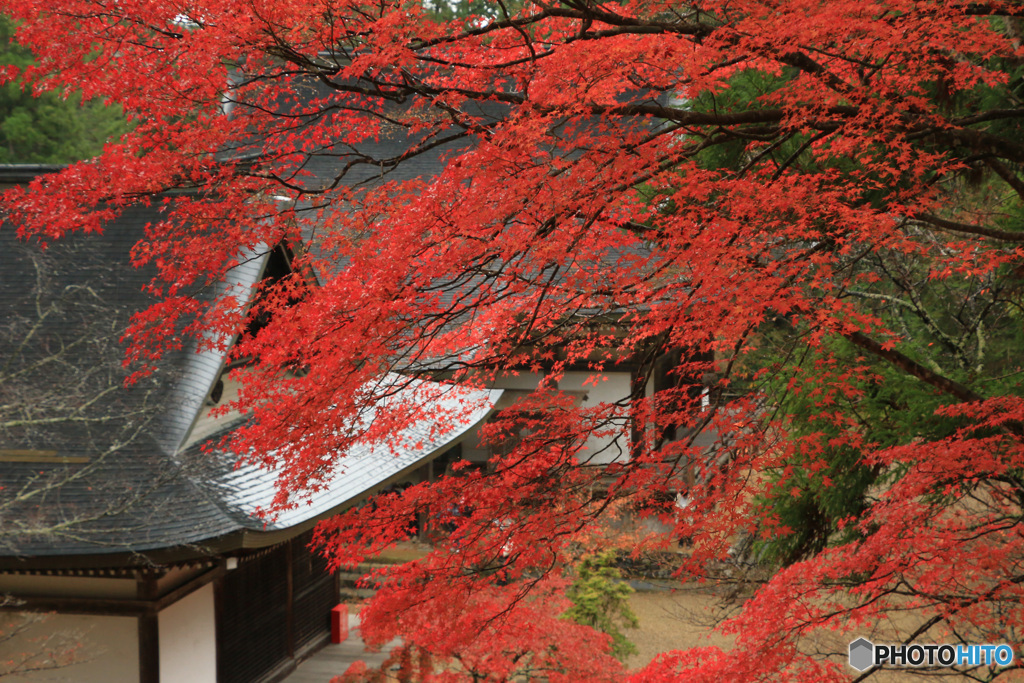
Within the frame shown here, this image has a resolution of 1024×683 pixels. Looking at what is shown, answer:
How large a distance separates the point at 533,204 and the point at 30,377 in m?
5.16

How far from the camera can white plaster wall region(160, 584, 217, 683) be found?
19.8 ft

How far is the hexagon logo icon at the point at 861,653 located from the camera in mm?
5730

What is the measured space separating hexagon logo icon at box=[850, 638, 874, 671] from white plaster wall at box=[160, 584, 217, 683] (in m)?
5.35

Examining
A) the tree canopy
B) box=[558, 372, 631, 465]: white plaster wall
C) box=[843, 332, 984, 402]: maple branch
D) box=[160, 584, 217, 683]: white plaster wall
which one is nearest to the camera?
box=[843, 332, 984, 402]: maple branch

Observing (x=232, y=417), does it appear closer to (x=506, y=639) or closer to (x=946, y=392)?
(x=506, y=639)

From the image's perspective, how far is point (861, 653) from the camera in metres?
5.98

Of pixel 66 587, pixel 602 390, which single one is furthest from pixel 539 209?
pixel 602 390

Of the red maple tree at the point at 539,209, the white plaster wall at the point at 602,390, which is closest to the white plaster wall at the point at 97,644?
the red maple tree at the point at 539,209

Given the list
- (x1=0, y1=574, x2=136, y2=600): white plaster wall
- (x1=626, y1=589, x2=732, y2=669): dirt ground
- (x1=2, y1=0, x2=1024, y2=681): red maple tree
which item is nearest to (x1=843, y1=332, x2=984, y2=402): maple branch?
(x1=2, y1=0, x2=1024, y2=681): red maple tree

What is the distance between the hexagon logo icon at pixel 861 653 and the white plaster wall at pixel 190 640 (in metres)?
5.35

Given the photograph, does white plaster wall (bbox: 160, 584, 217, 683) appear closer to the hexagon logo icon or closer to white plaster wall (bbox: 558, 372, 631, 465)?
the hexagon logo icon

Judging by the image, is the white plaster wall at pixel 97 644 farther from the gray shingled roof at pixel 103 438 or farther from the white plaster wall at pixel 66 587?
the gray shingled roof at pixel 103 438

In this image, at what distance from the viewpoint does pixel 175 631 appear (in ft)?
20.2

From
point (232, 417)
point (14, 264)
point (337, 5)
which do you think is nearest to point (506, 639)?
point (232, 417)
